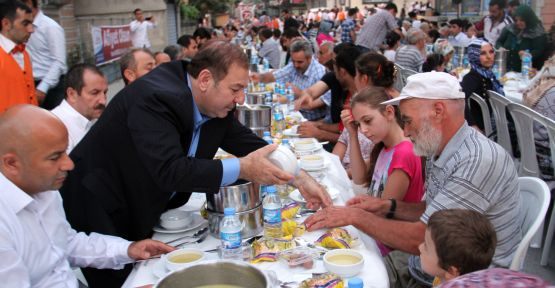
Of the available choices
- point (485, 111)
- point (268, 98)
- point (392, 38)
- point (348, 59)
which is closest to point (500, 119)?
point (485, 111)

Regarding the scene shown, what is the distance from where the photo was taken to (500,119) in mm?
4473

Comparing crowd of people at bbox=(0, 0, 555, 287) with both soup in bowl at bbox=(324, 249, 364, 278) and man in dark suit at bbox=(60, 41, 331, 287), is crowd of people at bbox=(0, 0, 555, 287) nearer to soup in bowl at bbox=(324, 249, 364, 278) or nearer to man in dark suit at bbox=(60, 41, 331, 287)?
man in dark suit at bbox=(60, 41, 331, 287)

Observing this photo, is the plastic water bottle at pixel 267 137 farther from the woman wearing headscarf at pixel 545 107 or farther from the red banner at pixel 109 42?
the red banner at pixel 109 42

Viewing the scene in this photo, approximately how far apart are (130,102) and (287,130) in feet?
8.23

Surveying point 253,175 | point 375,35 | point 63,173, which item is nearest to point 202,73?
point 253,175

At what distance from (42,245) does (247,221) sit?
81 cm

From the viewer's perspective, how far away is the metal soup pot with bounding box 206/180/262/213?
2.07m

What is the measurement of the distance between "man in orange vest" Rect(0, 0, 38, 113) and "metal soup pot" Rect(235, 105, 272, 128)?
5.83 ft

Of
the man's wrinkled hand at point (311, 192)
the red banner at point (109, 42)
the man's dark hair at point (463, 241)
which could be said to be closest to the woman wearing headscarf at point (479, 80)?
the man's wrinkled hand at point (311, 192)

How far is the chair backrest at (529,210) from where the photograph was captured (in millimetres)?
1905

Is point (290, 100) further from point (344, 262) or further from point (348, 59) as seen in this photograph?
point (344, 262)

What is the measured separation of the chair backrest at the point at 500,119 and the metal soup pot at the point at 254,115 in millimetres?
2120

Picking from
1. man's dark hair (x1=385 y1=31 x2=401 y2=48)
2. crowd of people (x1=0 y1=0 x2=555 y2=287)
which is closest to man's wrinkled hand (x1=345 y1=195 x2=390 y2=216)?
crowd of people (x1=0 y1=0 x2=555 y2=287)

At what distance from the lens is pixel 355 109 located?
2.95 m
